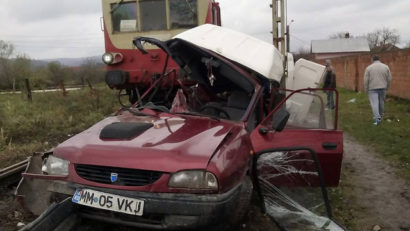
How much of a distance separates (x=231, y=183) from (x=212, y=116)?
108 cm

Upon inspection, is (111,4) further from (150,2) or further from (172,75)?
(172,75)

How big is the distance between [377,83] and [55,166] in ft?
28.2

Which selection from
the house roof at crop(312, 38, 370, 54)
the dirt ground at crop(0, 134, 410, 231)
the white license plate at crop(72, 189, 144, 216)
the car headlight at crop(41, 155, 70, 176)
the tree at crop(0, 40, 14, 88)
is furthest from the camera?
the house roof at crop(312, 38, 370, 54)

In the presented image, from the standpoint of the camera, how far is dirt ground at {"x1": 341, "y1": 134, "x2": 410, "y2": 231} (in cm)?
423

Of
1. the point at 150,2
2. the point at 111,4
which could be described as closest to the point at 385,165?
the point at 150,2

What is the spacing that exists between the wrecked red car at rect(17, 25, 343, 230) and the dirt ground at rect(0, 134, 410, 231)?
40cm

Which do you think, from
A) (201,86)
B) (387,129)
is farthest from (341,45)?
(201,86)

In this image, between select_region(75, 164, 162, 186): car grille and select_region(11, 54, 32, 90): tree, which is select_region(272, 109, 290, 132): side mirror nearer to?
select_region(75, 164, 162, 186): car grille

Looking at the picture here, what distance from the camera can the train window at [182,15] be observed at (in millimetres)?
8891

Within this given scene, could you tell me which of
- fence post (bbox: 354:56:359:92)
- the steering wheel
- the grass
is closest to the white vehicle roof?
the steering wheel

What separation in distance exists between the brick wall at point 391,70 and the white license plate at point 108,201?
12.9 m

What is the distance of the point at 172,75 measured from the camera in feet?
16.8

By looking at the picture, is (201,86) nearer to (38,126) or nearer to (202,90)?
(202,90)

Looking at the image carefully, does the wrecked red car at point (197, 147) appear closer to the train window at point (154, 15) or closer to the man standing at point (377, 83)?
the train window at point (154, 15)
